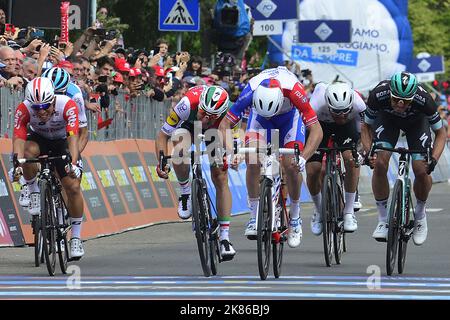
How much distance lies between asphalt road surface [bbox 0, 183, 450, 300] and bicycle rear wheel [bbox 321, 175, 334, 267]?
0.54 ft

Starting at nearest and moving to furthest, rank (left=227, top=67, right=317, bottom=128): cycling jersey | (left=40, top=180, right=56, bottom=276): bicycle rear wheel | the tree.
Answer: (left=40, top=180, right=56, bottom=276): bicycle rear wheel, (left=227, top=67, right=317, bottom=128): cycling jersey, the tree

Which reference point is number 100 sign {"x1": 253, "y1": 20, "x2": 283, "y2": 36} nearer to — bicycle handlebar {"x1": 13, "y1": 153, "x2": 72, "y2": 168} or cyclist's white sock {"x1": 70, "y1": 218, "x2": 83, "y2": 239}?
cyclist's white sock {"x1": 70, "y1": 218, "x2": 83, "y2": 239}

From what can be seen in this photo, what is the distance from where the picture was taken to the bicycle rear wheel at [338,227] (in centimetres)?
1573

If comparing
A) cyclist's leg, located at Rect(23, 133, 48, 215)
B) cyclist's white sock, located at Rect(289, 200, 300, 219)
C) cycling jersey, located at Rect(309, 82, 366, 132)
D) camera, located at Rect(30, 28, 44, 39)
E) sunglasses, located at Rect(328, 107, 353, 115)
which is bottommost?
cyclist's white sock, located at Rect(289, 200, 300, 219)

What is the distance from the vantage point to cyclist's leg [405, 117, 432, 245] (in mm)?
14953

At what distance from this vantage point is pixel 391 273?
14.2m

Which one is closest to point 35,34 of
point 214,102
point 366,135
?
point 366,135

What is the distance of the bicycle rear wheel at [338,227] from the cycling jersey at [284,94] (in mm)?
1397

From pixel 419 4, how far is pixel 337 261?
52.4m

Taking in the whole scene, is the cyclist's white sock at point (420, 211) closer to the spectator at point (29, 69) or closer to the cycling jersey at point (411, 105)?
the cycling jersey at point (411, 105)

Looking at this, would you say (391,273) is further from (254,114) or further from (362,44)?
(362,44)

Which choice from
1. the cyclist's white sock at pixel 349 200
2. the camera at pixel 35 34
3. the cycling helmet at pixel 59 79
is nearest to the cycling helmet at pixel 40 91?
the cycling helmet at pixel 59 79

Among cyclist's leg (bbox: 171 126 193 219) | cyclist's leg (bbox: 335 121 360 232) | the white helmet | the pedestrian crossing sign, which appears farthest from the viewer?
the pedestrian crossing sign

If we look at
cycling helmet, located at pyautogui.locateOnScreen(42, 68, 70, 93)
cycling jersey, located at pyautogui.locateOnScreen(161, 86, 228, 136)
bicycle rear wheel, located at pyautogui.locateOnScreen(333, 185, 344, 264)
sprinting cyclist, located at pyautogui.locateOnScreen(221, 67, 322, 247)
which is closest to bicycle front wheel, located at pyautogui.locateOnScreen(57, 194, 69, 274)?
cycling helmet, located at pyautogui.locateOnScreen(42, 68, 70, 93)
